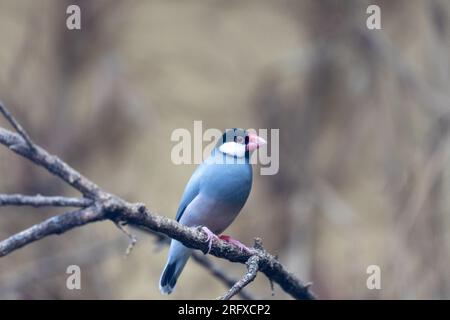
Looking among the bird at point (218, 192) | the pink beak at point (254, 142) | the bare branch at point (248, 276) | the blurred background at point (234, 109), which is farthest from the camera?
the blurred background at point (234, 109)

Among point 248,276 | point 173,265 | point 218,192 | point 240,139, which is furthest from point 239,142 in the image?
point 248,276

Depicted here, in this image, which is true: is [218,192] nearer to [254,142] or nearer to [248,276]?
[254,142]

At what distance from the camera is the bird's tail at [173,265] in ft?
6.20

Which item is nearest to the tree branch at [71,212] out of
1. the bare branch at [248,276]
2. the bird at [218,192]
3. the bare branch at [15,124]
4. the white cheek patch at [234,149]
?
the bare branch at [15,124]

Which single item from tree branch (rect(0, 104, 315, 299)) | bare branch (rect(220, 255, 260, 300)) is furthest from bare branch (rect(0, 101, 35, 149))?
bare branch (rect(220, 255, 260, 300))

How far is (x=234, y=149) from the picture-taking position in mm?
1941

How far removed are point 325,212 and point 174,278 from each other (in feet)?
7.77

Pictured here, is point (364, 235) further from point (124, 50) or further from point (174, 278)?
point (174, 278)

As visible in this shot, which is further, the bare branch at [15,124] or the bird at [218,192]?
the bird at [218,192]

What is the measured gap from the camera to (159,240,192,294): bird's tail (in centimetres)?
189

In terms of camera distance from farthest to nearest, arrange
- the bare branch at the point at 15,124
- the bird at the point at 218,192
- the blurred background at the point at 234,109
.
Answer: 1. the blurred background at the point at 234,109
2. the bird at the point at 218,192
3. the bare branch at the point at 15,124

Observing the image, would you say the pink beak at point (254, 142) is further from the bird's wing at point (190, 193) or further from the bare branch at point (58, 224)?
the bare branch at point (58, 224)

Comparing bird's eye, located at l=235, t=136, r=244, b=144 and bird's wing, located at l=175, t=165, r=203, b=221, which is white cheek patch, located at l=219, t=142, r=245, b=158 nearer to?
bird's eye, located at l=235, t=136, r=244, b=144
